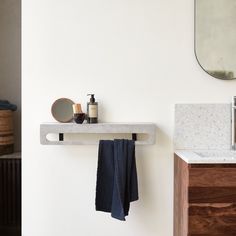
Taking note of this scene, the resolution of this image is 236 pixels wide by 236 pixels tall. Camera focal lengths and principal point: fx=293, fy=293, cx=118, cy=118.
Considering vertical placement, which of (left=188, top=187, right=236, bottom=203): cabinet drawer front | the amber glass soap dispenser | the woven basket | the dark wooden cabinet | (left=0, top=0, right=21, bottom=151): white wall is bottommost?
the dark wooden cabinet

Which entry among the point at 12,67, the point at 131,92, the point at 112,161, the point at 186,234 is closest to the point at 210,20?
the point at 131,92

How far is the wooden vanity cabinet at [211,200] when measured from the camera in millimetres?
1354

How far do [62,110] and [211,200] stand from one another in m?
0.94

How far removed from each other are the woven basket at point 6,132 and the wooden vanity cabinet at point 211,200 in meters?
1.37

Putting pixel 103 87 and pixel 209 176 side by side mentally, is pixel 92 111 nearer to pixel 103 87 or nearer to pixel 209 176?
pixel 103 87

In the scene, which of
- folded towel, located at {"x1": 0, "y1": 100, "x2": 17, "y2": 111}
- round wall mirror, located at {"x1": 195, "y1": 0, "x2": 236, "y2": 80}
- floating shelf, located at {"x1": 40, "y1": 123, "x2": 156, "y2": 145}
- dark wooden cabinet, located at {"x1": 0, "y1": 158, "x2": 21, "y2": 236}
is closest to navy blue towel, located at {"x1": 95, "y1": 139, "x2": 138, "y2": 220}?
floating shelf, located at {"x1": 40, "y1": 123, "x2": 156, "y2": 145}

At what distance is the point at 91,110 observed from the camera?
1.66m

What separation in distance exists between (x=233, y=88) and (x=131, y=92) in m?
0.60

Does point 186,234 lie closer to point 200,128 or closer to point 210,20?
point 200,128

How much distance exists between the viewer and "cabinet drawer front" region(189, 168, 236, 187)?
136 cm

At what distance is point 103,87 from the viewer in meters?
1.73

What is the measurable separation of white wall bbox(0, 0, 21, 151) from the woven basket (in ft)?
0.55

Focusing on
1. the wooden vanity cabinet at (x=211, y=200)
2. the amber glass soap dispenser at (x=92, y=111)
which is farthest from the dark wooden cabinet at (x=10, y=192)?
the wooden vanity cabinet at (x=211, y=200)

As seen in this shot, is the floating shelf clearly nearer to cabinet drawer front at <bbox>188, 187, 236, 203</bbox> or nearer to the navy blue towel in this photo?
the navy blue towel
